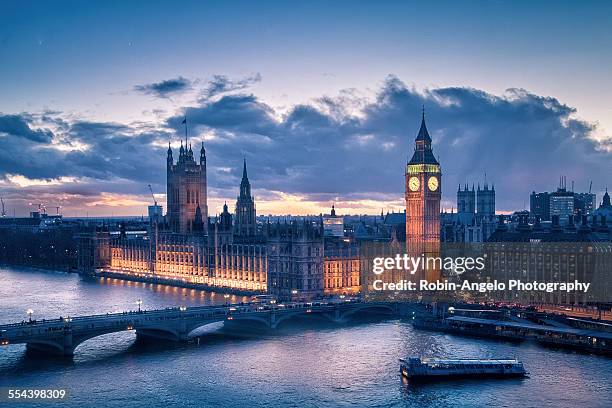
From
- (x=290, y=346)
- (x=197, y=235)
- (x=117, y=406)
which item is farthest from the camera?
(x=197, y=235)

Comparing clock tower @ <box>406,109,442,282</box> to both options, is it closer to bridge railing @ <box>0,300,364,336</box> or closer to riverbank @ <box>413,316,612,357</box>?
bridge railing @ <box>0,300,364,336</box>

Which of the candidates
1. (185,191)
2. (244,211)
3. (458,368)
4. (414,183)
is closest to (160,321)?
(458,368)

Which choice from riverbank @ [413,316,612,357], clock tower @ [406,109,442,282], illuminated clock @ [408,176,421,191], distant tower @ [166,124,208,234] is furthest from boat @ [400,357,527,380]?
distant tower @ [166,124,208,234]

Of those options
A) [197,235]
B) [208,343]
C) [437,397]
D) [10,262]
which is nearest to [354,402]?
[437,397]

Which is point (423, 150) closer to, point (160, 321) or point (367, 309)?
point (367, 309)

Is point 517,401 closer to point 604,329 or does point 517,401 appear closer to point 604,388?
point 604,388

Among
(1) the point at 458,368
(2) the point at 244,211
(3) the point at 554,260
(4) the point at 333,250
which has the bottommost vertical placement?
(1) the point at 458,368
